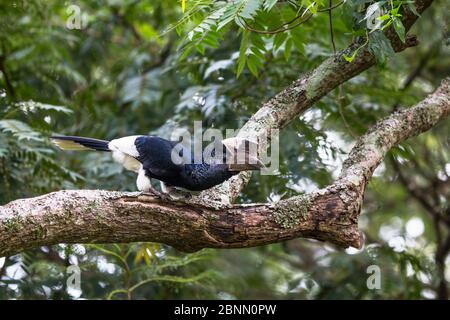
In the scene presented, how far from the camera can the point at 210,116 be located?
4633 millimetres

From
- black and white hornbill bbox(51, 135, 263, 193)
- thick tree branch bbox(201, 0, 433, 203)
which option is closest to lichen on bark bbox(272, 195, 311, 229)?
black and white hornbill bbox(51, 135, 263, 193)

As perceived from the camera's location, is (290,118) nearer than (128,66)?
Yes

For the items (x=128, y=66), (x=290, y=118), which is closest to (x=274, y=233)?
(x=290, y=118)

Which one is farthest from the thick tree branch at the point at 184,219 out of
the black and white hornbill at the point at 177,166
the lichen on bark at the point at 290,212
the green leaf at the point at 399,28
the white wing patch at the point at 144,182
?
the green leaf at the point at 399,28

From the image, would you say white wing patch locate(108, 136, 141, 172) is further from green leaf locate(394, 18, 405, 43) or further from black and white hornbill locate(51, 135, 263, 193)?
green leaf locate(394, 18, 405, 43)

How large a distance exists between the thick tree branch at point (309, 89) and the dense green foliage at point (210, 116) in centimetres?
14

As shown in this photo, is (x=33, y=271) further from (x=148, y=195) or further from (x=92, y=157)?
(x=148, y=195)

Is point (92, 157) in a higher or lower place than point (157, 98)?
lower

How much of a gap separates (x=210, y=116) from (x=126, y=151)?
121 centimetres

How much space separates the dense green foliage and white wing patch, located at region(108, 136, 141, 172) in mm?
562

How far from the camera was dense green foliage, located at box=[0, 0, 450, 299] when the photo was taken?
4.04 m

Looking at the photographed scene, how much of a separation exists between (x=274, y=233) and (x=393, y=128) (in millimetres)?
1077

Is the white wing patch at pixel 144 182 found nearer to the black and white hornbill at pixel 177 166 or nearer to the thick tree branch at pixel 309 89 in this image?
the black and white hornbill at pixel 177 166
